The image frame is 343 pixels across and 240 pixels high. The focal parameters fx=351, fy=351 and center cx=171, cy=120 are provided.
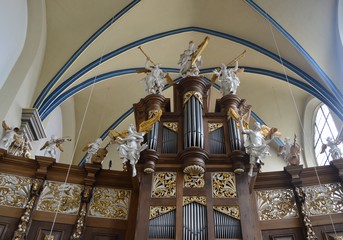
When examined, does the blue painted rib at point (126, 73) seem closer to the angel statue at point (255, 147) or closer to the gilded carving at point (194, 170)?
the angel statue at point (255, 147)

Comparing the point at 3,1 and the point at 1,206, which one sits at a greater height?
the point at 3,1

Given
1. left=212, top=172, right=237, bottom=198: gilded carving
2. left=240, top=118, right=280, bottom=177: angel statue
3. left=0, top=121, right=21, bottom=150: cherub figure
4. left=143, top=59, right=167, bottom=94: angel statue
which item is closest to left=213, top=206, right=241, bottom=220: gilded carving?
left=212, top=172, right=237, bottom=198: gilded carving

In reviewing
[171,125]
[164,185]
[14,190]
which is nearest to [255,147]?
[164,185]

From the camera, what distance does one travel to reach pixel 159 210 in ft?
23.5

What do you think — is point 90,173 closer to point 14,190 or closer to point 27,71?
point 14,190

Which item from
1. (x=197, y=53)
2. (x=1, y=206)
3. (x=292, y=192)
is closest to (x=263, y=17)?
(x=197, y=53)

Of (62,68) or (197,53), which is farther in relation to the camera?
(62,68)

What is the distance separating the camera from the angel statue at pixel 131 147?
7.37 m

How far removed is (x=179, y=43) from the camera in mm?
14367

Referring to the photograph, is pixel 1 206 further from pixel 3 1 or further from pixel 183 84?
pixel 3 1

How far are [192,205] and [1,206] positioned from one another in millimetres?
4165

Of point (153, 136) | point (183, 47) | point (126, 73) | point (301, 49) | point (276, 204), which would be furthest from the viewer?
point (183, 47)

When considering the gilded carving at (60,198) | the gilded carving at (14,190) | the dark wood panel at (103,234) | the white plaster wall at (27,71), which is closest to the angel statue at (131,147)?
the dark wood panel at (103,234)

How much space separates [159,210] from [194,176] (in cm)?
110
